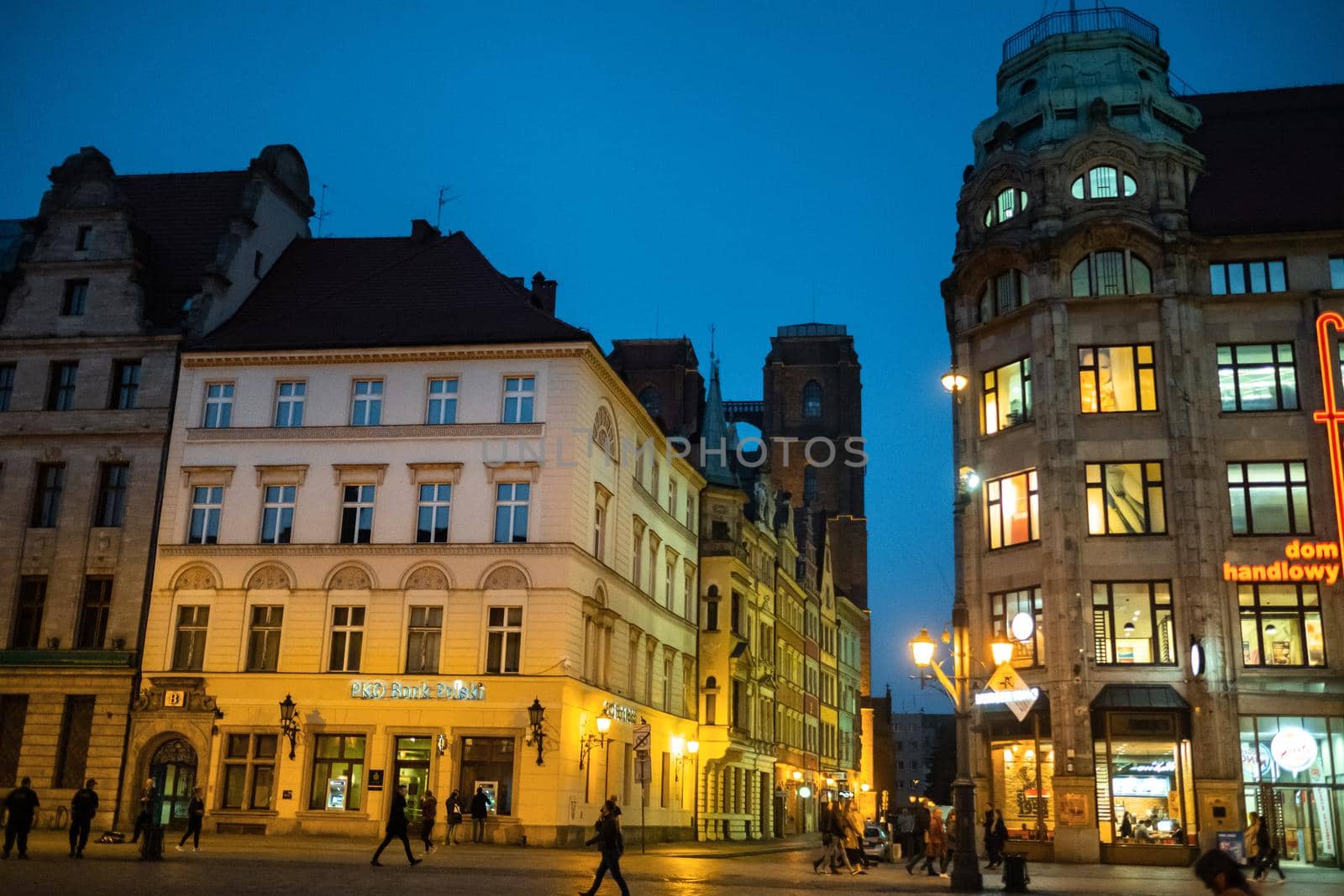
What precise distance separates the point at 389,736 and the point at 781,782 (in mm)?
41313

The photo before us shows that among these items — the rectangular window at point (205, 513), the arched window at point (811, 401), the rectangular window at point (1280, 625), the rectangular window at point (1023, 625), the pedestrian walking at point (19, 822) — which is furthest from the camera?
the arched window at point (811, 401)

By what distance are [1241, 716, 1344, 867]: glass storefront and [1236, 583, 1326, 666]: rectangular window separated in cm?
185

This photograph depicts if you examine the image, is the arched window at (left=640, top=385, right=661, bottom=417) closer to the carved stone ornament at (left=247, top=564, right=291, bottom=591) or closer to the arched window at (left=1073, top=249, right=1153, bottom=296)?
the arched window at (left=1073, top=249, right=1153, bottom=296)

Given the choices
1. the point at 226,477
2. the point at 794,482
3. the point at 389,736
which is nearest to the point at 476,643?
the point at 389,736

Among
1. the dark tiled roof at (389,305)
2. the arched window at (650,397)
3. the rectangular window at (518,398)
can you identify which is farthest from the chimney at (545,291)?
the arched window at (650,397)

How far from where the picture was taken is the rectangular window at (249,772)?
132ft

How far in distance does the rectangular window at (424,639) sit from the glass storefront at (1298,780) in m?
24.8

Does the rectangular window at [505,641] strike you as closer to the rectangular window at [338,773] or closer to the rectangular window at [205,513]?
Result: the rectangular window at [338,773]

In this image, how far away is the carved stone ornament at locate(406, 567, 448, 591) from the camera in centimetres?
4116

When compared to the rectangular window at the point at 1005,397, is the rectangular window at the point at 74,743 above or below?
below

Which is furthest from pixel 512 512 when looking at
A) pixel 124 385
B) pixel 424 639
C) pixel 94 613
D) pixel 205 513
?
pixel 124 385

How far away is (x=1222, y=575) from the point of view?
131 feet

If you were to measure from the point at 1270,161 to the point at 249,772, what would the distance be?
39903 mm

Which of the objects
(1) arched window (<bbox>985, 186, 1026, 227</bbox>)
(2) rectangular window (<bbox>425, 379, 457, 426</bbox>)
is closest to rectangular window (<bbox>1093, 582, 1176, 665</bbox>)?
(1) arched window (<bbox>985, 186, 1026, 227</bbox>)
